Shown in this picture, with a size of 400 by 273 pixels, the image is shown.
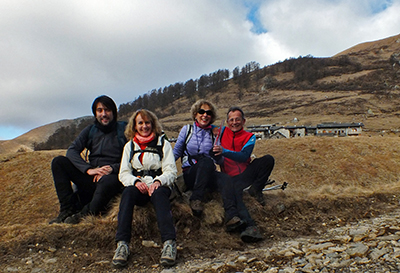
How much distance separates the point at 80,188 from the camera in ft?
15.1

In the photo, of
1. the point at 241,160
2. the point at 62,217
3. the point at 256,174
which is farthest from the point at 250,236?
the point at 62,217

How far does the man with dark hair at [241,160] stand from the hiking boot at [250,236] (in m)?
0.71

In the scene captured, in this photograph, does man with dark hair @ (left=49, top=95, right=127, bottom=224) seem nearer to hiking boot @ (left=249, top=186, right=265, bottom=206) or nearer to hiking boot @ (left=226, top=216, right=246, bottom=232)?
hiking boot @ (left=226, top=216, right=246, bottom=232)

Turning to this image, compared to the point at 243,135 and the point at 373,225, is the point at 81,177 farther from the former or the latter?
the point at 373,225

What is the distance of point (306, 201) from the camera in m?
5.26

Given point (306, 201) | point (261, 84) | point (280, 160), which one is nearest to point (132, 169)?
point (306, 201)

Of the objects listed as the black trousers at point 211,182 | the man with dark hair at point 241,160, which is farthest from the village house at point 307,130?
the black trousers at point 211,182

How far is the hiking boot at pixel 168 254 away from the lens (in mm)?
3021

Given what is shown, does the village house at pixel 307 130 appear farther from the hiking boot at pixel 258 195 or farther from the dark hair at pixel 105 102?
the dark hair at pixel 105 102

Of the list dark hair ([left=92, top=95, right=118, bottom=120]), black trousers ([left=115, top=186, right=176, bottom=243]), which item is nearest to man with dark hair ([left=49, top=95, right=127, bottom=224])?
dark hair ([left=92, top=95, right=118, bottom=120])

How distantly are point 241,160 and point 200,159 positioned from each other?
0.88 meters

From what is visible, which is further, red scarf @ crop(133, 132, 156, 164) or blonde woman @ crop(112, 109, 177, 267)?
red scarf @ crop(133, 132, 156, 164)

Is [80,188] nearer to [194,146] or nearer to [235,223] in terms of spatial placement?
[194,146]

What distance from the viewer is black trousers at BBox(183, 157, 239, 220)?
4020 millimetres
